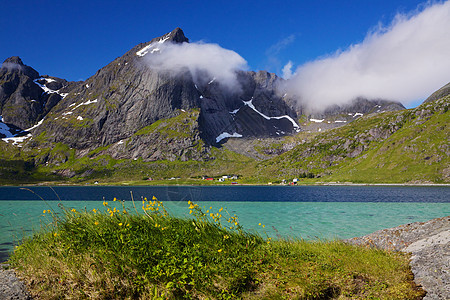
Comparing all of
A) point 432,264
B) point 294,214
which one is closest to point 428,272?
point 432,264

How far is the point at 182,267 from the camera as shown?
9.02 metres

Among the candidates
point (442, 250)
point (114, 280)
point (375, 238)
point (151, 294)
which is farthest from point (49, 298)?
point (375, 238)

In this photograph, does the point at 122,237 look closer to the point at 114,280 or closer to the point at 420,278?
the point at 114,280

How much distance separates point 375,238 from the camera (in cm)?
2239

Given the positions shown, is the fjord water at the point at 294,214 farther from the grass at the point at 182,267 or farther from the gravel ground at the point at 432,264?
the gravel ground at the point at 432,264

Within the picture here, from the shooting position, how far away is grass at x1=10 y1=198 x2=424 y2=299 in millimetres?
8789

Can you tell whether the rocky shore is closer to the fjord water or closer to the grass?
the grass

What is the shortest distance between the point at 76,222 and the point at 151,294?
536 cm

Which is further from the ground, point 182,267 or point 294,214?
point 182,267

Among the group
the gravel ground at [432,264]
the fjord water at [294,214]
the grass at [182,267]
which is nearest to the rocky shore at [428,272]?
the gravel ground at [432,264]

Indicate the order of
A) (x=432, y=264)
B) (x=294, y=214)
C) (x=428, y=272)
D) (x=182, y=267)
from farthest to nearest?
(x=294, y=214) → (x=432, y=264) → (x=428, y=272) → (x=182, y=267)

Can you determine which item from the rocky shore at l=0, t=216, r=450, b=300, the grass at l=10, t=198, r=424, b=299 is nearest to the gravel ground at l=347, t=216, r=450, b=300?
the rocky shore at l=0, t=216, r=450, b=300

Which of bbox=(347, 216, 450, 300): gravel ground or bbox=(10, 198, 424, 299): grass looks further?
bbox=(347, 216, 450, 300): gravel ground

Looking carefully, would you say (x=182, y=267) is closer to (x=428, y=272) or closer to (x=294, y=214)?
(x=428, y=272)
